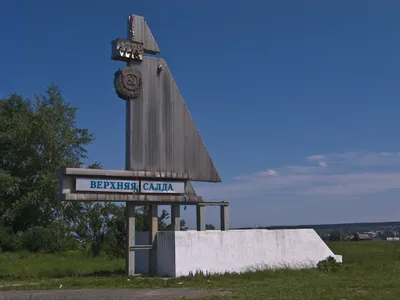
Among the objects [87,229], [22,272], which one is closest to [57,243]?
[87,229]

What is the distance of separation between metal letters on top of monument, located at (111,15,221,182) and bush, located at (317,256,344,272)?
5720mm

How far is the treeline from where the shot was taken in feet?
119

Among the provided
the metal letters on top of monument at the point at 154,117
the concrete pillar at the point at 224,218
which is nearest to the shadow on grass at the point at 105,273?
the metal letters on top of monument at the point at 154,117

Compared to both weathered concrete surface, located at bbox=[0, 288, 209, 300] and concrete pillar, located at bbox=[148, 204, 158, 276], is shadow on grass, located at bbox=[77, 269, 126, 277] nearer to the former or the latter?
concrete pillar, located at bbox=[148, 204, 158, 276]

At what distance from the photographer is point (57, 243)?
119 feet

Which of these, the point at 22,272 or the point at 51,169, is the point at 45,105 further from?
the point at 22,272

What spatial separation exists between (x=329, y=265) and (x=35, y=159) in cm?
2464

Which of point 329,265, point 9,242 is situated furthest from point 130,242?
point 9,242

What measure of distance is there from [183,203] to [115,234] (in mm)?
12199

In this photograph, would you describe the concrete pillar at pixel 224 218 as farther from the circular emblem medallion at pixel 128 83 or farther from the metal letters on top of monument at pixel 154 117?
the circular emblem medallion at pixel 128 83

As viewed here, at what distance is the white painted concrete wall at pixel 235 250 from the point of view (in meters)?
19.4

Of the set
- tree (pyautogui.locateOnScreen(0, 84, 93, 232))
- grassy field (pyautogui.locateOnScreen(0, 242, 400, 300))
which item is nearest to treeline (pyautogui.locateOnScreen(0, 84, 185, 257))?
tree (pyautogui.locateOnScreen(0, 84, 93, 232))

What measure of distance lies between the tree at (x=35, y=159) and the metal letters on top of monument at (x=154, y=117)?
18.6 m

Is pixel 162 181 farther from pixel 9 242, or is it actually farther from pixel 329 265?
pixel 9 242
